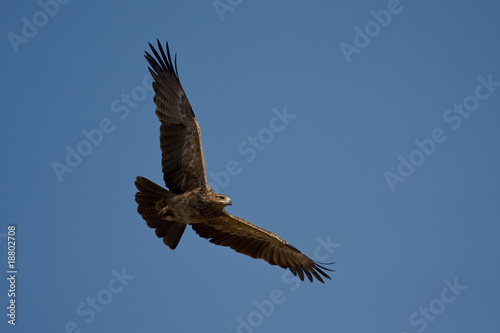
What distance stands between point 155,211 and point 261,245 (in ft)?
7.82

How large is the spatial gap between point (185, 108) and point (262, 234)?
290 cm

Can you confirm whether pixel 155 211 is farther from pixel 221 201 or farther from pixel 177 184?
pixel 221 201

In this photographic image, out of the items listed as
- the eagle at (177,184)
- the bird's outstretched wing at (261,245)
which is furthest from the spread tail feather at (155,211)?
the bird's outstretched wing at (261,245)

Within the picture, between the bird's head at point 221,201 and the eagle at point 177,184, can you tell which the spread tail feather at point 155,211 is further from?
the bird's head at point 221,201

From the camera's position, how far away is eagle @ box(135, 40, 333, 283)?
40.8 ft

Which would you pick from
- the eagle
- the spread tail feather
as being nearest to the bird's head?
the eagle

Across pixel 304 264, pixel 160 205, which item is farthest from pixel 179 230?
pixel 304 264

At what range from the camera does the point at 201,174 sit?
12.8 m

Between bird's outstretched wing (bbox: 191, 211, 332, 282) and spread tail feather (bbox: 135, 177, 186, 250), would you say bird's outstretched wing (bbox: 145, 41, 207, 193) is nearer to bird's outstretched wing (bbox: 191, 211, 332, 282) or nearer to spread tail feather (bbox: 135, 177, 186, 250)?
spread tail feather (bbox: 135, 177, 186, 250)

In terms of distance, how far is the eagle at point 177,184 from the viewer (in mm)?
12445

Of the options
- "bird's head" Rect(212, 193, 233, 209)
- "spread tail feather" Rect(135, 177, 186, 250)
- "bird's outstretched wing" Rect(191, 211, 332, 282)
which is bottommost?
"bird's outstretched wing" Rect(191, 211, 332, 282)

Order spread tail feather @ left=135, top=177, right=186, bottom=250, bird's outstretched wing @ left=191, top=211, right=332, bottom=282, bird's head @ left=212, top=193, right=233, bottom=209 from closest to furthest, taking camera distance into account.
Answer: bird's head @ left=212, top=193, right=233, bottom=209, spread tail feather @ left=135, top=177, right=186, bottom=250, bird's outstretched wing @ left=191, top=211, right=332, bottom=282

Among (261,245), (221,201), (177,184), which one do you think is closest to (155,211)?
(177,184)

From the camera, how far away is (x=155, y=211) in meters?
12.9
